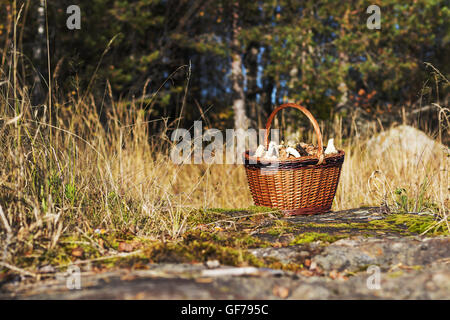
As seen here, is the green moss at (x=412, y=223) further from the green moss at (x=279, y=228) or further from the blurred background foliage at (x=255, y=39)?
the blurred background foliage at (x=255, y=39)

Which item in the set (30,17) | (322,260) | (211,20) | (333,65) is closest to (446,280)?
(322,260)

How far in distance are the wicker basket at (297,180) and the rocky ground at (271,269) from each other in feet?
2.04

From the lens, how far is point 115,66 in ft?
26.3

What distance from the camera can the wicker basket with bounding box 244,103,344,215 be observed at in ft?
11.0

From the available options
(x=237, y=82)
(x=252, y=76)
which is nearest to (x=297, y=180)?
(x=237, y=82)

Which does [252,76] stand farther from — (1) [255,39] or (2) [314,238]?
(2) [314,238]

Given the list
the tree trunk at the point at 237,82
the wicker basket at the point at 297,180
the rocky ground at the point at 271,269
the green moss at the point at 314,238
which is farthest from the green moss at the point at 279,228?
the tree trunk at the point at 237,82

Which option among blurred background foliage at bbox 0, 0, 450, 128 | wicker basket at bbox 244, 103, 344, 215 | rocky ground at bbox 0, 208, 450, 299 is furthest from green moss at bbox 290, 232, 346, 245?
blurred background foliage at bbox 0, 0, 450, 128

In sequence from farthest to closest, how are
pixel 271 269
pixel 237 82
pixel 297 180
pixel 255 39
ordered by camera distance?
1. pixel 237 82
2. pixel 255 39
3. pixel 297 180
4. pixel 271 269

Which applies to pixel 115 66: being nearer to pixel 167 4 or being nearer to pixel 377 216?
pixel 167 4

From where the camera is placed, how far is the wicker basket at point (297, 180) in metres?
3.35

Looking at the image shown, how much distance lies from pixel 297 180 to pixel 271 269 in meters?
1.40

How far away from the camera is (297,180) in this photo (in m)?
3.39
